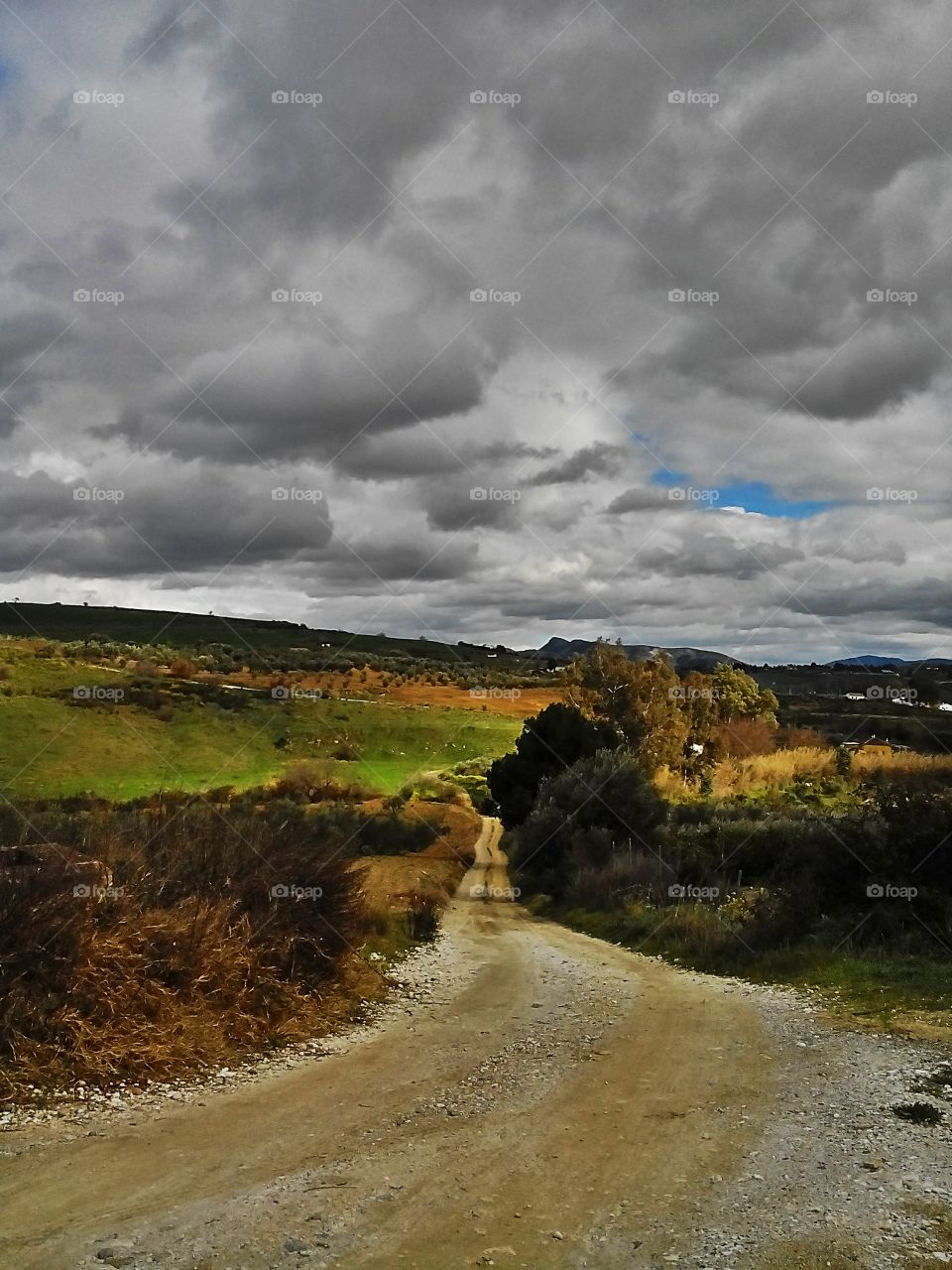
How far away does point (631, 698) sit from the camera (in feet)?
139

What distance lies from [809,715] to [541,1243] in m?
76.2

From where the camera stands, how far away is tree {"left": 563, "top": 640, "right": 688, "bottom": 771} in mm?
42250

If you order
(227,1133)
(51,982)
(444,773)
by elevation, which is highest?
(51,982)

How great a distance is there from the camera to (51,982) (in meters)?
7.94

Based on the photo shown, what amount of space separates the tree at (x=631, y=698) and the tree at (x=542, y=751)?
4.33 meters

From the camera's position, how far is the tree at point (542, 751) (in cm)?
3575

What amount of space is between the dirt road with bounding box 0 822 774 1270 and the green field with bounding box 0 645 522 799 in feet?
86.3

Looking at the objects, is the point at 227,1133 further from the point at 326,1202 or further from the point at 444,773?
the point at 444,773

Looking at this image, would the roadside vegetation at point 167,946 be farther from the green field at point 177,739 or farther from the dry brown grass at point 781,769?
the dry brown grass at point 781,769

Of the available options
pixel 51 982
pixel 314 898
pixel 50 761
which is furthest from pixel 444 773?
pixel 51 982

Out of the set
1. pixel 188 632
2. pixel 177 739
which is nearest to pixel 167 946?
pixel 177 739

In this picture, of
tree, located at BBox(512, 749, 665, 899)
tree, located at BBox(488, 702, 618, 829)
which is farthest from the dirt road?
A: tree, located at BBox(488, 702, 618, 829)
